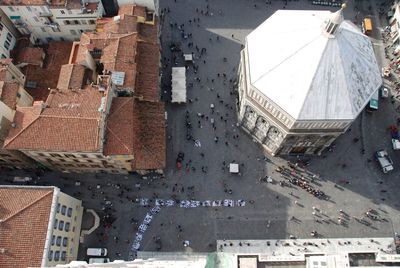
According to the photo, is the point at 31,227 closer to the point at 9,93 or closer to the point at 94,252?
the point at 94,252

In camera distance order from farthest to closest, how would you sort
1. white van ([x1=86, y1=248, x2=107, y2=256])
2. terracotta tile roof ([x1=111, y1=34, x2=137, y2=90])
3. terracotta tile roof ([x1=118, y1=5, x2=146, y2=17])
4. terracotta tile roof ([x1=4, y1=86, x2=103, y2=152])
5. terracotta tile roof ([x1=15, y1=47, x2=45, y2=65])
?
terracotta tile roof ([x1=118, y1=5, x2=146, y2=17])
terracotta tile roof ([x1=15, y1=47, x2=45, y2=65])
terracotta tile roof ([x1=111, y1=34, x2=137, y2=90])
white van ([x1=86, y1=248, x2=107, y2=256])
terracotta tile roof ([x1=4, y1=86, x2=103, y2=152])

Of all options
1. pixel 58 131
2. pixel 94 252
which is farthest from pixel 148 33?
pixel 94 252

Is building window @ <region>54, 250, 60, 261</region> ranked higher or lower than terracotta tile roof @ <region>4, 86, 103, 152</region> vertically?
lower

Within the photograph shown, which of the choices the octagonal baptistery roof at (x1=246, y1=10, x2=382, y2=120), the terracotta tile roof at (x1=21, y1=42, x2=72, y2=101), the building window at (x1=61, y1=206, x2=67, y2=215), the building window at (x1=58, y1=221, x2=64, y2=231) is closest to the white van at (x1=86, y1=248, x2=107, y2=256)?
the building window at (x1=58, y1=221, x2=64, y2=231)

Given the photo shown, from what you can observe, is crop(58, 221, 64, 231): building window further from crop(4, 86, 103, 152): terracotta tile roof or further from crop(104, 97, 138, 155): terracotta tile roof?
crop(104, 97, 138, 155): terracotta tile roof

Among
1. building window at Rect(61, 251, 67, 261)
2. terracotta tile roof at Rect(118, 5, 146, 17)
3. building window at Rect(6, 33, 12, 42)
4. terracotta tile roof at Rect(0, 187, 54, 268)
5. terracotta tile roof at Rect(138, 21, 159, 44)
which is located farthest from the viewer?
building window at Rect(6, 33, 12, 42)

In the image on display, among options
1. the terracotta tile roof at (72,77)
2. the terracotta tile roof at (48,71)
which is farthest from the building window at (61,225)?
the terracotta tile roof at (48,71)
